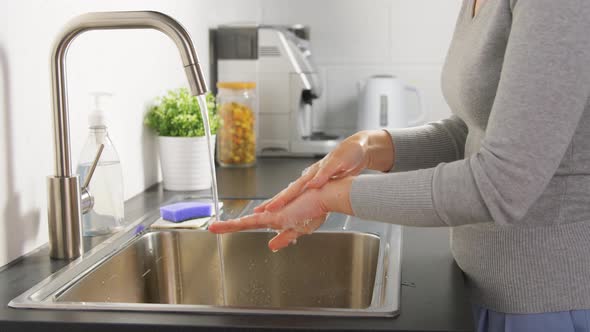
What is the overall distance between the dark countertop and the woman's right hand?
16 centimetres

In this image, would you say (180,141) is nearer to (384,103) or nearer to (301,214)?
(301,214)

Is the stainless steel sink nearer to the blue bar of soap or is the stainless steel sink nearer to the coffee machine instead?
the blue bar of soap

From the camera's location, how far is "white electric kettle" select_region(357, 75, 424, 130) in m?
2.45

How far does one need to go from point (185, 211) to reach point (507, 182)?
71cm

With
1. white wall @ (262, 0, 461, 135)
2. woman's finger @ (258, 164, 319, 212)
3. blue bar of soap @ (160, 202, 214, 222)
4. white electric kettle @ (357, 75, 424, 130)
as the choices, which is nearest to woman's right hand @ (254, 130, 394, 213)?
woman's finger @ (258, 164, 319, 212)

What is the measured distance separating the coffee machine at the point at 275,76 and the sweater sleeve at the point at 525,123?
5.04 feet

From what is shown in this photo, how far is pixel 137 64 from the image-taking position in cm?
164

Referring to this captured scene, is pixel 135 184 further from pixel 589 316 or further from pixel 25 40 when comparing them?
pixel 589 316

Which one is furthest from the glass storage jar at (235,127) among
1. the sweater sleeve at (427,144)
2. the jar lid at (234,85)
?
the sweater sleeve at (427,144)

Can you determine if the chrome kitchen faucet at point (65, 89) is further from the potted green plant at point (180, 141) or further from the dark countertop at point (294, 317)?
the potted green plant at point (180, 141)

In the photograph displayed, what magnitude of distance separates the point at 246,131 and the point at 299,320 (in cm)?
138

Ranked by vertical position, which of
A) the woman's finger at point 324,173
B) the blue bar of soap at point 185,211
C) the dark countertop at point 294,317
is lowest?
the dark countertop at point 294,317

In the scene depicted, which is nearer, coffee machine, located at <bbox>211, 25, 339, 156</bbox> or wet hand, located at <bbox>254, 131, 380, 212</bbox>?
wet hand, located at <bbox>254, 131, 380, 212</bbox>

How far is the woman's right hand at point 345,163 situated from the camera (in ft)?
3.11
